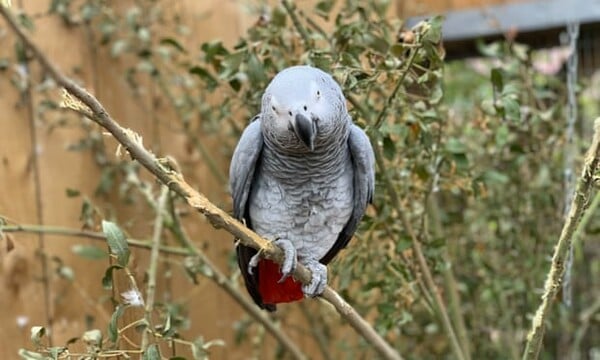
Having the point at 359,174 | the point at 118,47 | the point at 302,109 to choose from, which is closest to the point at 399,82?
the point at 359,174

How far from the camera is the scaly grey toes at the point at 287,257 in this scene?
0.75 m

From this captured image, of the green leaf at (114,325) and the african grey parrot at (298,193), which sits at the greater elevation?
the african grey parrot at (298,193)

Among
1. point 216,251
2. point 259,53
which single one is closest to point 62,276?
point 216,251

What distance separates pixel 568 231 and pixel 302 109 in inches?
10.9

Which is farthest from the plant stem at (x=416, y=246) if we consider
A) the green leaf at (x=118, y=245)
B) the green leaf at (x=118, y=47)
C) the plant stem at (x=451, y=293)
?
the green leaf at (x=118, y=47)

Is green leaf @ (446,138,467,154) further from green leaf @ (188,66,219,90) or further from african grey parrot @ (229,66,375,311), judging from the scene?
green leaf @ (188,66,219,90)

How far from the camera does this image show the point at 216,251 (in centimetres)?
152

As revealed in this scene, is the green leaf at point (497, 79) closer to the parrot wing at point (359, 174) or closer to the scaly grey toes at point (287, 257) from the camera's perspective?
the parrot wing at point (359, 174)

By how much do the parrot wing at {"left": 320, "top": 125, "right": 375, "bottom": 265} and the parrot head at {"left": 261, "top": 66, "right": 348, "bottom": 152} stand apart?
3.9 inches

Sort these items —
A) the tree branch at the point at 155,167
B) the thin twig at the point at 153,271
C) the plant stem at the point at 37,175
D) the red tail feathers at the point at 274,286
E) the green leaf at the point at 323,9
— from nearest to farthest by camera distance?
the tree branch at the point at 155,167
the thin twig at the point at 153,271
the red tail feathers at the point at 274,286
the green leaf at the point at 323,9
the plant stem at the point at 37,175

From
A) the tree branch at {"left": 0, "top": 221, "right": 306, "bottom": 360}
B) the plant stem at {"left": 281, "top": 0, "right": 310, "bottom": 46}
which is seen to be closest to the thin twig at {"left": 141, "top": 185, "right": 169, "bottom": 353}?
the tree branch at {"left": 0, "top": 221, "right": 306, "bottom": 360}

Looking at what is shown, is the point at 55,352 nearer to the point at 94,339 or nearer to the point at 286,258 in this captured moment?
the point at 94,339

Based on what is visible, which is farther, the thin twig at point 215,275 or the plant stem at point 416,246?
the thin twig at point 215,275

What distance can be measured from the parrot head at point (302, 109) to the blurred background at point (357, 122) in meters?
0.16
